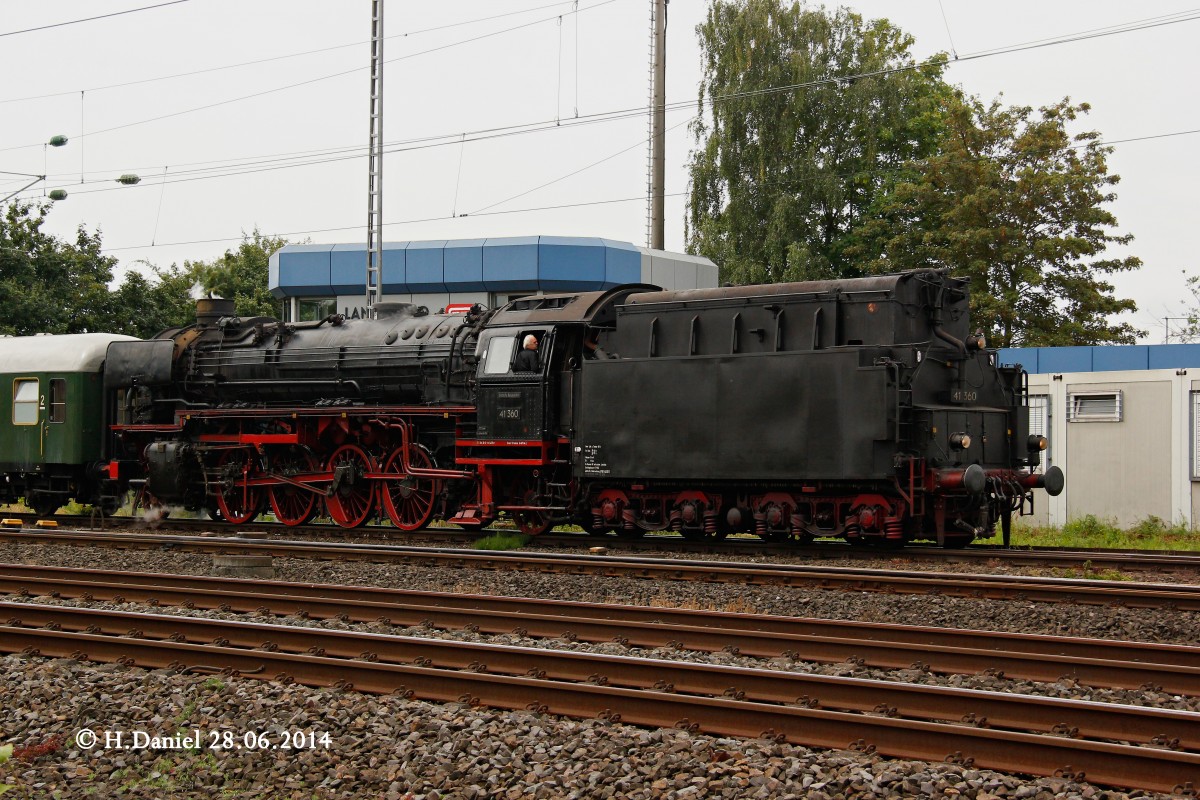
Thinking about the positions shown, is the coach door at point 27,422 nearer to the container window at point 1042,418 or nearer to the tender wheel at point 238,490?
the tender wheel at point 238,490

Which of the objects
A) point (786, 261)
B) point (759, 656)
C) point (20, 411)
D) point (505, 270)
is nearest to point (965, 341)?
point (759, 656)

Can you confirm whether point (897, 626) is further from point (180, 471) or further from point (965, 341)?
point (180, 471)

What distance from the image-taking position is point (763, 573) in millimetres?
11469

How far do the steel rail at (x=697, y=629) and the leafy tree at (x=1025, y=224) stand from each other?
24261 mm

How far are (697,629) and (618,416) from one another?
21.5ft

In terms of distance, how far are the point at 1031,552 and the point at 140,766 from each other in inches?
429

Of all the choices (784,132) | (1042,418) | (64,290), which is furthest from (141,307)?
(1042,418)

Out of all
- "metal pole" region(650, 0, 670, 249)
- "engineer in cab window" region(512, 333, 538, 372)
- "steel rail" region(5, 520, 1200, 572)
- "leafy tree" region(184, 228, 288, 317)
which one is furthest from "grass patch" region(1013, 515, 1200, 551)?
"leafy tree" region(184, 228, 288, 317)

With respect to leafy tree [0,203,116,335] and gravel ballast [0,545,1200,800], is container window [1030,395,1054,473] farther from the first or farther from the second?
leafy tree [0,203,116,335]

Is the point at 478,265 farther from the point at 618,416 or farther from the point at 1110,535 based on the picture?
the point at 1110,535

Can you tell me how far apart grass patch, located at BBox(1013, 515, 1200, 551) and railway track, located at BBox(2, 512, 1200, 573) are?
223 centimetres

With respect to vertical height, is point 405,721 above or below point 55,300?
below

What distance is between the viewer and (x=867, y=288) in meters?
13.6

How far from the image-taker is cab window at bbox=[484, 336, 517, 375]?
16.0 meters
